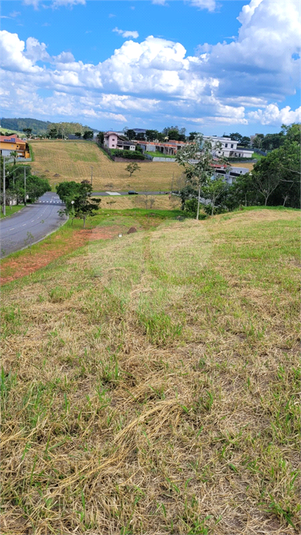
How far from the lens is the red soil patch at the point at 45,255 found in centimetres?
1206

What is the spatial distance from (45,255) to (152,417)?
554 inches

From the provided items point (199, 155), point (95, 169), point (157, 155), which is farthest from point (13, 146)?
point (199, 155)

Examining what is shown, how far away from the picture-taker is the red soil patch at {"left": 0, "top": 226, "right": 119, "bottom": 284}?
→ 39.6 ft

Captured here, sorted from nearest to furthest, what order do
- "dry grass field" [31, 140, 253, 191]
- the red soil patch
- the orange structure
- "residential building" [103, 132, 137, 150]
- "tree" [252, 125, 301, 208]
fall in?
1. the red soil patch
2. "tree" [252, 125, 301, 208]
3. "dry grass field" [31, 140, 253, 191]
4. the orange structure
5. "residential building" [103, 132, 137, 150]

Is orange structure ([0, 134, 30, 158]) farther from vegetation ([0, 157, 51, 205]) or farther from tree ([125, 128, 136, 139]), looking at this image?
tree ([125, 128, 136, 139])

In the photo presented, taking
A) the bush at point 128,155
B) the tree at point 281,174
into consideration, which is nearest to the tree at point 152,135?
the bush at point 128,155

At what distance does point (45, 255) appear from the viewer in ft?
49.8

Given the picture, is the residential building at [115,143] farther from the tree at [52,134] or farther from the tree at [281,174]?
the tree at [281,174]

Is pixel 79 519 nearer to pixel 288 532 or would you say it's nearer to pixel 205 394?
pixel 288 532

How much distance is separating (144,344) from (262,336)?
926 mm

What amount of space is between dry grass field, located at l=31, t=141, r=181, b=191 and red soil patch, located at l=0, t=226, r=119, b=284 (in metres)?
25.0

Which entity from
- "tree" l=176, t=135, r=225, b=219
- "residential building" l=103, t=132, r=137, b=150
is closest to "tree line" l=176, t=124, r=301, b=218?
"tree" l=176, t=135, r=225, b=219

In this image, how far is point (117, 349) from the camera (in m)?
2.59

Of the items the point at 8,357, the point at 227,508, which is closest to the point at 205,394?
the point at 227,508
